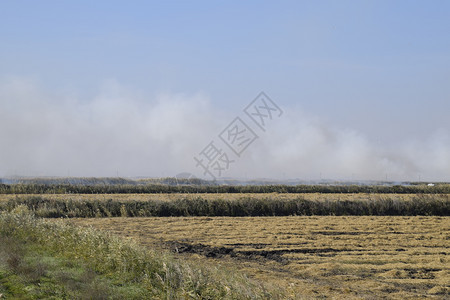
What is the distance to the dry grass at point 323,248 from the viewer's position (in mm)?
12203

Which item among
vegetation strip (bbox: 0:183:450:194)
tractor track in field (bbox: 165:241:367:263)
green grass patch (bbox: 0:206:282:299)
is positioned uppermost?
vegetation strip (bbox: 0:183:450:194)

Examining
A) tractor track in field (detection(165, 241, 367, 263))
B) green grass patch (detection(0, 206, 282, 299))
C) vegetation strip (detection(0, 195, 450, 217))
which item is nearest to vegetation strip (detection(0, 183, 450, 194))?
vegetation strip (detection(0, 195, 450, 217))

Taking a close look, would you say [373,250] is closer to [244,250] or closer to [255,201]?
[244,250]

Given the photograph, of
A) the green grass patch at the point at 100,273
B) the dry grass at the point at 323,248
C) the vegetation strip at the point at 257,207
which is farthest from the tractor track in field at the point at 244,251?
the vegetation strip at the point at 257,207

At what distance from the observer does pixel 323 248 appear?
17406 millimetres

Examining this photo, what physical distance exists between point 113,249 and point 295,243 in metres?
7.76

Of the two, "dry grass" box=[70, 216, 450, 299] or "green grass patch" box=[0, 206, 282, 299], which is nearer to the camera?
"green grass patch" box=[0, 206, 282, 299]

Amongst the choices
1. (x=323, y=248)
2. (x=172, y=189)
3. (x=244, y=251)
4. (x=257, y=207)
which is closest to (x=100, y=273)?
(x=244, y=251)

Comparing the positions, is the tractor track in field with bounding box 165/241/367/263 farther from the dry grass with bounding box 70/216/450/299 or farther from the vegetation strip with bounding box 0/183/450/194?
the vegetation strip with bounding box 0/183/450/194

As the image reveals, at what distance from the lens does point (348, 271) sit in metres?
13.7

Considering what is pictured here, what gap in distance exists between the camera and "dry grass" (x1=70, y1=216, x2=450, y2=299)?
12203 millimetres

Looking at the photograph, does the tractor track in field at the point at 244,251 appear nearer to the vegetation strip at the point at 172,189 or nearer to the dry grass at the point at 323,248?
the dry grass at the point at 323,248

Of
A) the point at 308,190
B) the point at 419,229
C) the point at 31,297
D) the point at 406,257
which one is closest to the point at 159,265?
the point at 31,297

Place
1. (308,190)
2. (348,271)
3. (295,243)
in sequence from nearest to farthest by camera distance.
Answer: (348,271) → (295,243) → (308,190)
